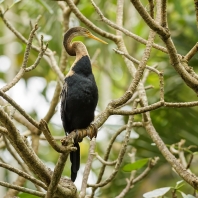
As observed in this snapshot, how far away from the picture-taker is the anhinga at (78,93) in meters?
2.76

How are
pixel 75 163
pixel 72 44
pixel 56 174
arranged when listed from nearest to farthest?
1. pixel 56 174
2. pixel 75 163
3. pixel 72 44

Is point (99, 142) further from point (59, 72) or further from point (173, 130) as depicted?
point (59, 72)

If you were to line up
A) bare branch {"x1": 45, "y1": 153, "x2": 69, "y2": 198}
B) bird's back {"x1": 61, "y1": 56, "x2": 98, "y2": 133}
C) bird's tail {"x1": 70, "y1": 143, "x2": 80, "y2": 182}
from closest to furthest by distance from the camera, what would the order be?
1. bare branch {"x1": 45, "y1": 153, "x2": 69, "y2": 198}
2. bird's tail {"x1": 70, "y1": 143, "x2": 80, "y2": 182}
3. bird's back {"x1": 61, "y1": 56, "x2": 98, "y2": 133}

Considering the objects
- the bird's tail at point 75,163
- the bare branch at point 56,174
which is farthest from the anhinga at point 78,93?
the bare branch at point 56,174

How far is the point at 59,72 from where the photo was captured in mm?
3076

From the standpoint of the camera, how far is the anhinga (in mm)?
2758

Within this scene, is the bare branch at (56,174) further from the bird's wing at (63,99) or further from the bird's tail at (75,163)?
the bird's wing at (63,99)

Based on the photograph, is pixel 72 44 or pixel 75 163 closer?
pixel 75 163

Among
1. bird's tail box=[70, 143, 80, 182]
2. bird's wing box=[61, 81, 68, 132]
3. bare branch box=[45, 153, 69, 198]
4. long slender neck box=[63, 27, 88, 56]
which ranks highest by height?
long slender neck box=[63, 27, 88, 56]

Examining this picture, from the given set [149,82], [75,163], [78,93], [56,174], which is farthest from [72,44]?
[149,82]

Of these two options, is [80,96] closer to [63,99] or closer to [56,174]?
[63,99]

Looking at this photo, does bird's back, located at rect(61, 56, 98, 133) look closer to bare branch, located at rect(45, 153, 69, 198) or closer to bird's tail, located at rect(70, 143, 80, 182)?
bird's tail, located at rect(70, 143, 80, 182)

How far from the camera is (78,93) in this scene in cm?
277

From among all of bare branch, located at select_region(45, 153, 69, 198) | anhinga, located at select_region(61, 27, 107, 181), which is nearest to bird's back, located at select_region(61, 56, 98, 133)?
anhinga, located at select_region(61, 27, 107, 181)
